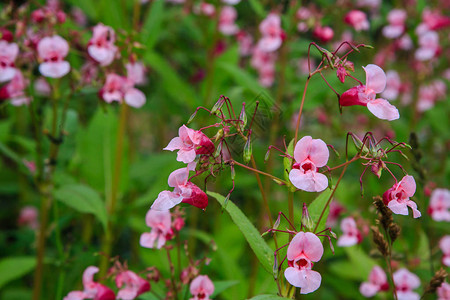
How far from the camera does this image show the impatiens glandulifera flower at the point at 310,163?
112cm

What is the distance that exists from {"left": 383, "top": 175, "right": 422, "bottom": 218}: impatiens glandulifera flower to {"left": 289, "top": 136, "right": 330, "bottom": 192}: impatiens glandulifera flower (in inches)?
6.8

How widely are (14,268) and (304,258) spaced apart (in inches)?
67.2

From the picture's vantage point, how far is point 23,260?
7.81 ft

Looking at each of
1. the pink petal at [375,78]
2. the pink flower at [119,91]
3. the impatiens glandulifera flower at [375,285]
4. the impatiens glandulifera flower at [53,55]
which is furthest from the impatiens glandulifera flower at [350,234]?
the impatiens glandulifera flower at [53,55]

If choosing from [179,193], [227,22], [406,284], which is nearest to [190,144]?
[179,193]

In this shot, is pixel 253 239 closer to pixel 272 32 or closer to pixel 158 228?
pixel 158 228

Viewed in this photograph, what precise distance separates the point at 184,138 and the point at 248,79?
140cm

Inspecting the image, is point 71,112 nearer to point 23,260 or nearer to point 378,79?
point 23,260

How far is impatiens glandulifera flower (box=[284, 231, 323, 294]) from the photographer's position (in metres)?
1.09

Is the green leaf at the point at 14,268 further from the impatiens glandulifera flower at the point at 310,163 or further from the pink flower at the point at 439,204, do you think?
the pink flower at the point at 439,204

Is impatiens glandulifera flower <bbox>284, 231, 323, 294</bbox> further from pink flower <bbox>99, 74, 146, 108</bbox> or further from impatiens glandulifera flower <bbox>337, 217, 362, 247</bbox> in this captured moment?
→ pink flower <bbox>99, 74, 146, 108</bbox>

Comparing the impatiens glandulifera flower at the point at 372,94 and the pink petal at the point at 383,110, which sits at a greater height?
the impatiens glandulifera flower at the point at 372,94

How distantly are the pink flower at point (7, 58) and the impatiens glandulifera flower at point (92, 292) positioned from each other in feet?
2.90

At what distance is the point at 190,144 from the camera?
1.18 m
